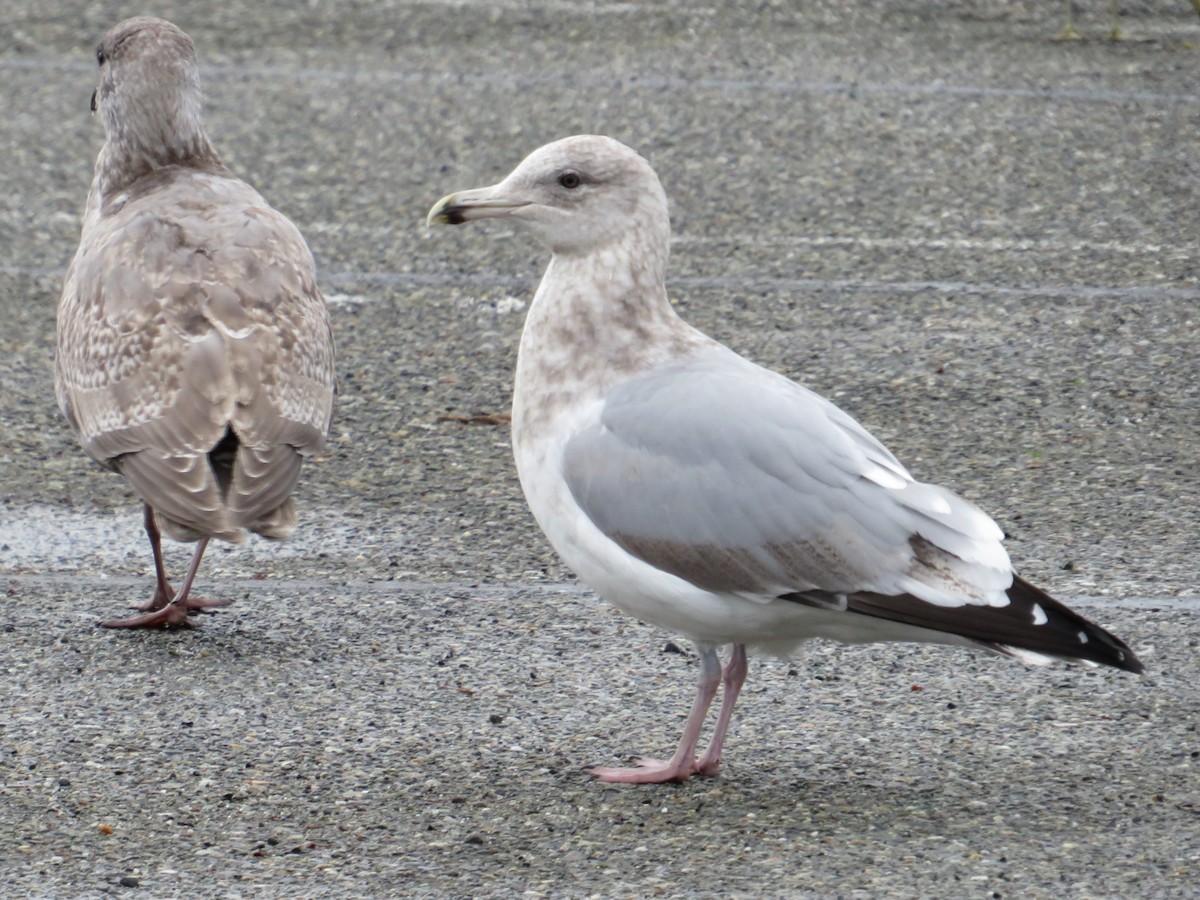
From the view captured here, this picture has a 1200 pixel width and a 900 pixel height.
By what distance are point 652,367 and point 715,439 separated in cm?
32

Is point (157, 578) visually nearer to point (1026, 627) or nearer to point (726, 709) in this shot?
point (726, 709)

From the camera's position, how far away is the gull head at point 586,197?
445cm

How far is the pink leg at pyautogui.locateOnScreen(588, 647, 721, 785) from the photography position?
4.20m

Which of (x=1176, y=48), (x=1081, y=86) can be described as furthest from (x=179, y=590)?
(x=1176, y=48)

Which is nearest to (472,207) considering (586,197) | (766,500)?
(586,197)

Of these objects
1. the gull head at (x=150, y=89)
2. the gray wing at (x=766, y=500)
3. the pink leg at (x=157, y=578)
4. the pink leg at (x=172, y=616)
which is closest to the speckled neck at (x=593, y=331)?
the gray wing at (x=766, y=500)

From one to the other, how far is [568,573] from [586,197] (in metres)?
1.59

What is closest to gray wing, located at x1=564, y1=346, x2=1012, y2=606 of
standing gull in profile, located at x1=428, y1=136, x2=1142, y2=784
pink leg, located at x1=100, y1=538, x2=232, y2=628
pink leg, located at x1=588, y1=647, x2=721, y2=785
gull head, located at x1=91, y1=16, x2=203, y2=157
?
standing gull in profile, located at x1=428, y1=136, x2=1142, y2=784

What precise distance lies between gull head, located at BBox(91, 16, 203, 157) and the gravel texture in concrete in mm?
1217

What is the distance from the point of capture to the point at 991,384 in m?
7.20

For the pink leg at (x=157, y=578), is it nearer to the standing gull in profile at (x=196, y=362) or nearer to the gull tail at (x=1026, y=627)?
the standing gull in profile at (x=196, y=362)

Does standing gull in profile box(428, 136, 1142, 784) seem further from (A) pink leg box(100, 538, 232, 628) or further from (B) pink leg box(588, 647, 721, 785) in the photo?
(A) pink leg box(100, 538, 232, 628)

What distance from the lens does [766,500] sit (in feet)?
13.3

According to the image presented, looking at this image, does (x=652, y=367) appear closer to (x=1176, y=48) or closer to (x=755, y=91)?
(x=755, y=91)
